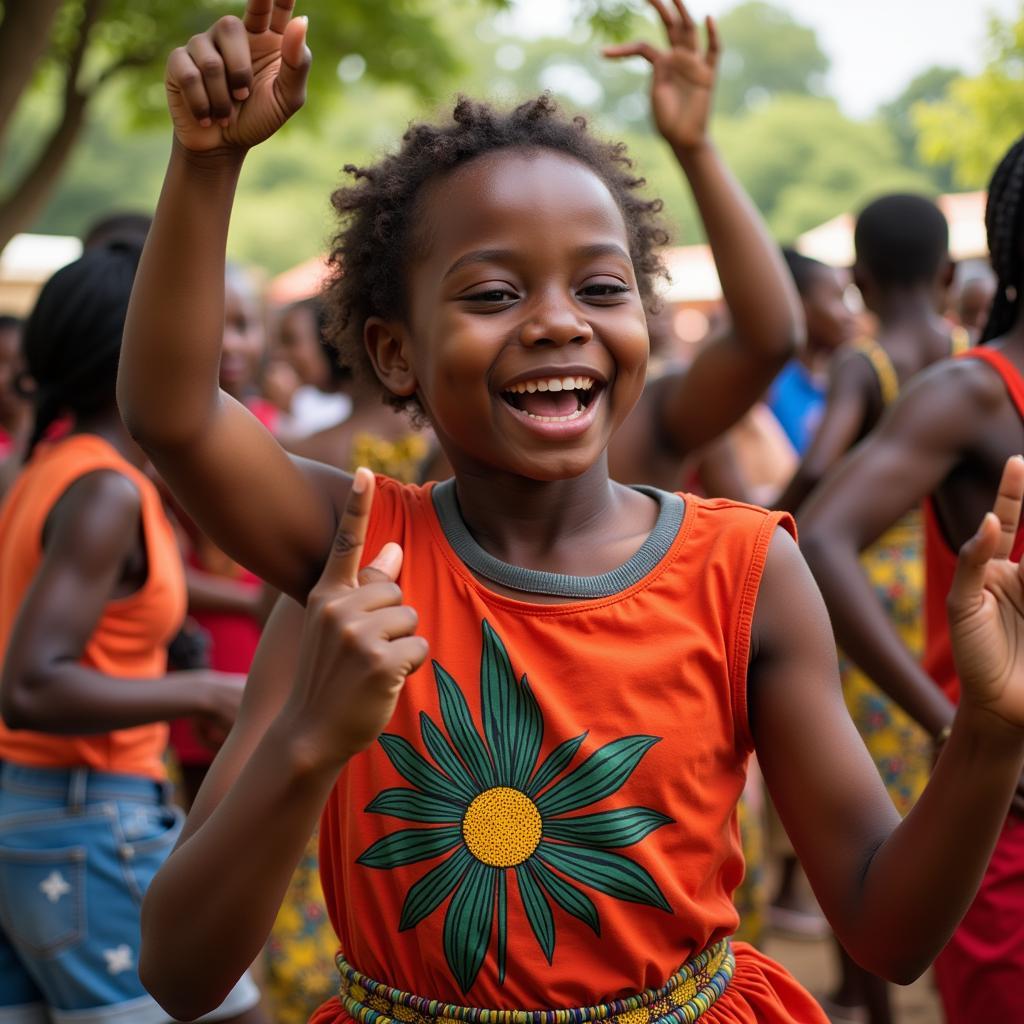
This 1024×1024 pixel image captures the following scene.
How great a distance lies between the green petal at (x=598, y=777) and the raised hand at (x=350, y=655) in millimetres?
405

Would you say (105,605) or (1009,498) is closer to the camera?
(1009,498)

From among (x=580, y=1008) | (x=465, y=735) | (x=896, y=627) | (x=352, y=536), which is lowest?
(x=896, y=627)

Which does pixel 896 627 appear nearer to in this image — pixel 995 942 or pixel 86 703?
pixel 995 942

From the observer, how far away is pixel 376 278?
7.07 ft

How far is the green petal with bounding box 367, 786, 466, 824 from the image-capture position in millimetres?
1874

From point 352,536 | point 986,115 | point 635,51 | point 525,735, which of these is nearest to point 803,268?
point 635,51

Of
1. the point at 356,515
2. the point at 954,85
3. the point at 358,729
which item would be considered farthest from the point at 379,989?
the point at 954,85

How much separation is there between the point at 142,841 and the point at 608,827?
1.73 m

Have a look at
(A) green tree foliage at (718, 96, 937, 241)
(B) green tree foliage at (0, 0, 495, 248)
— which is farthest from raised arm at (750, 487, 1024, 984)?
(A) green tree foliage at (718, 96, 937, 241)

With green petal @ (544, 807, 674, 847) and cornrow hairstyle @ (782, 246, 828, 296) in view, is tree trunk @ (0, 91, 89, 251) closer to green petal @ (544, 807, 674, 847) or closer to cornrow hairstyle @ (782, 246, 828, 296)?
cornrow hairstyle @ (782, 246, 828, 296)

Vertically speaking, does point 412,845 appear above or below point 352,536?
below

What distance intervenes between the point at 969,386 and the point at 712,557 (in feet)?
3.66

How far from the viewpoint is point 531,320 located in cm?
187

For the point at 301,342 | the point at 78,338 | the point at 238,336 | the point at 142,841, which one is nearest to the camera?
the point at 142,841
